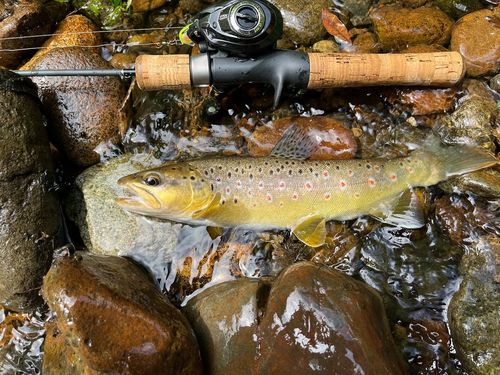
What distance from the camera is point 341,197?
10.4 feet

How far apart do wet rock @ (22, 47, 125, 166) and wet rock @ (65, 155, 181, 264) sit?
13.7 inches

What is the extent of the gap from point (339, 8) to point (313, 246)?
101 inches

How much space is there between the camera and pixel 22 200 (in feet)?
9.39

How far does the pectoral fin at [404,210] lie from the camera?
10.6ft

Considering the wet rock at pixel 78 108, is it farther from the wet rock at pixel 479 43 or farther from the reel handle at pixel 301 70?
the wet rock at pixel 479 43

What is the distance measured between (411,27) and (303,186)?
198 centimetres

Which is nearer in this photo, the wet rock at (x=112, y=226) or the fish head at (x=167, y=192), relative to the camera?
the fish head at (x=167, y=192)

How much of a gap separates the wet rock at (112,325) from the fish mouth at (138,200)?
2.18 feet

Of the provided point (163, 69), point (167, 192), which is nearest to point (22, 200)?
point (167, 192)

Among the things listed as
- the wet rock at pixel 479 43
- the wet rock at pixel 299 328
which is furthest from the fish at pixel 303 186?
the wet rock at pixel 479 43

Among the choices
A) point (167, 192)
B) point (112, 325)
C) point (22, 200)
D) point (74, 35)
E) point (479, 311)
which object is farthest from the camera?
point (74, 35)

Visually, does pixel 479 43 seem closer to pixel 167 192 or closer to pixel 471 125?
pixel 471 125


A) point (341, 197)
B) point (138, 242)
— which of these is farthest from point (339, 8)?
point (138, 242)

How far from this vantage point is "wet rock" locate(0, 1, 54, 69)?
145 inches
